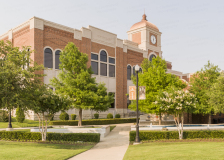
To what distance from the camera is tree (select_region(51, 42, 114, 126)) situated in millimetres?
21094

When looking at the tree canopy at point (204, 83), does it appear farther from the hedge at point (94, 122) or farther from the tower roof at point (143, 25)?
the tower roof at point (143, 25)

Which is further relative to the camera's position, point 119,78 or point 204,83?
point 119,78

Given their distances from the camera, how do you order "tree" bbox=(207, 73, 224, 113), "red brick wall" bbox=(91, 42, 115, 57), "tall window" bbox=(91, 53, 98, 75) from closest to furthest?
"tree" bbox=(207, 73, 224, 113) < "tall window" bbox=(91, 53, 98, 75) < "red brick wall" bbox=(91, 42, 115, 57)

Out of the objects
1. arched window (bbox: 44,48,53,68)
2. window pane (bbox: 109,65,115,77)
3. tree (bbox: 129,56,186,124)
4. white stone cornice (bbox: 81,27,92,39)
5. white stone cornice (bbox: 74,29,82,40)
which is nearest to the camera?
tree (bbox: 129,56,186,124)

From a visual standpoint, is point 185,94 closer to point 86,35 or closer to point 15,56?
point 15,56

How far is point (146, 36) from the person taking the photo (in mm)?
45188

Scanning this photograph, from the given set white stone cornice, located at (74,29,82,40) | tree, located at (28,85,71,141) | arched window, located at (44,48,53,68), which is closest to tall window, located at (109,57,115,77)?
A: white stone cornice, located at (74,29,82,40)

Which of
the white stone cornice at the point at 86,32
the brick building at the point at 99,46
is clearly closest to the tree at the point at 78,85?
the brick building at the point at 99,46

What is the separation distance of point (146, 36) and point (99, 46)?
1334 centimetres

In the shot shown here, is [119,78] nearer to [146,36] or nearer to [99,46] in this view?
[99,46]

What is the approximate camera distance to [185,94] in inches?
622

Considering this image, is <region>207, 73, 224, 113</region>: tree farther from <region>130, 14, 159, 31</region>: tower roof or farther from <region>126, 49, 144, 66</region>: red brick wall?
<region>130, 14, 159, 31</region>: tower roof

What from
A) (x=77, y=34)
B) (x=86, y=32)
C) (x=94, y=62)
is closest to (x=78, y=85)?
(x=77, y=34)

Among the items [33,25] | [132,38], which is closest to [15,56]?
[33,25]
